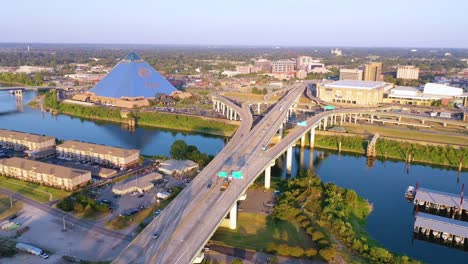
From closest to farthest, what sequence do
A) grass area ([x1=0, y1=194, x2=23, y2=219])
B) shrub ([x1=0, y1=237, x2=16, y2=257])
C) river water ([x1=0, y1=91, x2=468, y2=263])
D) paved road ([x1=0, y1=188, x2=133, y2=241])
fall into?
1. shrub ([x1=0, y1=237, x2=16, y2=257])
2. paved road ([x1=0, y1=188, x2=133, y2=241])
3. river water ([x1=0, y1=91, x2=468, y2=263])
4. grass area ([x1=0, y1=194, x2=23, y2=219])

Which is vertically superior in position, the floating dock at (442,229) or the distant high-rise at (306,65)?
the distant high-rise at (306,65)

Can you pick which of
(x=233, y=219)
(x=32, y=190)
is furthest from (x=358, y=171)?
(x=32, y=190)

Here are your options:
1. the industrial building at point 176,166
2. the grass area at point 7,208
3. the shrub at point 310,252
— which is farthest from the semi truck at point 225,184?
the grass area at point 7,208

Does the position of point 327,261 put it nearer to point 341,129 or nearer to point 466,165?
point 466,165

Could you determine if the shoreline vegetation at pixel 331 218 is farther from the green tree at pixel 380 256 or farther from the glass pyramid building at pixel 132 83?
the glass pyramid building at pixel 132 83

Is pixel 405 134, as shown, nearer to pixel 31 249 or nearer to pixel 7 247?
pixel 31 249

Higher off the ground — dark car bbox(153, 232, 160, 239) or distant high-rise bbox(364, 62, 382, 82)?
distant high-rise bbox(364, 62, 382, 82)

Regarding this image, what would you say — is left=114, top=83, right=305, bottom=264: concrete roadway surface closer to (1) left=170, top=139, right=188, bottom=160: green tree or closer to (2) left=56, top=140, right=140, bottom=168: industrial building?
(1) left=170, top=139, right=188, bottom=160: green tree

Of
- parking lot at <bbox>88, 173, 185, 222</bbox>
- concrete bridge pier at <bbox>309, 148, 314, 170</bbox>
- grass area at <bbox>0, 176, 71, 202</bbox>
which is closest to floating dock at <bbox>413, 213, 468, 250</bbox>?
concrete bridge pier at <bbox>309, 148, 314, 170</bbox>
